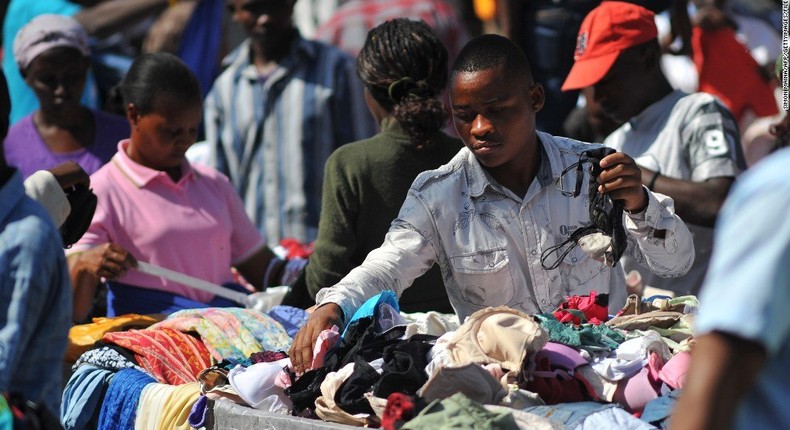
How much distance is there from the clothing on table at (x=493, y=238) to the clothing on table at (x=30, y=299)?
Result: 4.39ft

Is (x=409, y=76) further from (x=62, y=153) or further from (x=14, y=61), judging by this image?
(x=14, y=61)

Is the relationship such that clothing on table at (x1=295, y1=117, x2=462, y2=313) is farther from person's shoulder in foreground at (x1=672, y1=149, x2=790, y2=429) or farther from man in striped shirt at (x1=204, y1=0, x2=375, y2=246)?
person's shoulder in foreground at (x1=672, y1=149, x2=790, y2=429)

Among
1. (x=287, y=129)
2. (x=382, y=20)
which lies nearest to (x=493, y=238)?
(x=287, y=129)

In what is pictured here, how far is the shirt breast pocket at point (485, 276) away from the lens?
4.38 metres

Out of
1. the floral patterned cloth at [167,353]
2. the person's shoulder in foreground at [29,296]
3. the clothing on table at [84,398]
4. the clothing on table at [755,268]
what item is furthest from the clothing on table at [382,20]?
the clothing on table at [755,268]

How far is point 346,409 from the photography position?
3.78 m

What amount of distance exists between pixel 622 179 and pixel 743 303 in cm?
192

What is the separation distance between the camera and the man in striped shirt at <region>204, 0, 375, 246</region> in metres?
8.32

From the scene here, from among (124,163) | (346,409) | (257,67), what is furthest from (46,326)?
(257,67)

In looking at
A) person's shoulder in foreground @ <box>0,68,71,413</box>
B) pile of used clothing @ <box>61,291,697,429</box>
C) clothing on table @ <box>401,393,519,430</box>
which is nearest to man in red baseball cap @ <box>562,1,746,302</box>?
pile of used clothing @ <box>61,291,697,429</box>

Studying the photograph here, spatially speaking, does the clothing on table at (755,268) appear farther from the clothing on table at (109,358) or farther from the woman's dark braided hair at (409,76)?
the woman's dark braided hair at (409,76)

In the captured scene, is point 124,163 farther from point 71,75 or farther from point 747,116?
point 747,116

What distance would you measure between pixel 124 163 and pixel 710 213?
259cm

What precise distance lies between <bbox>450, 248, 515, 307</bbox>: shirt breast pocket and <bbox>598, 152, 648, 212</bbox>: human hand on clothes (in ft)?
1.58
